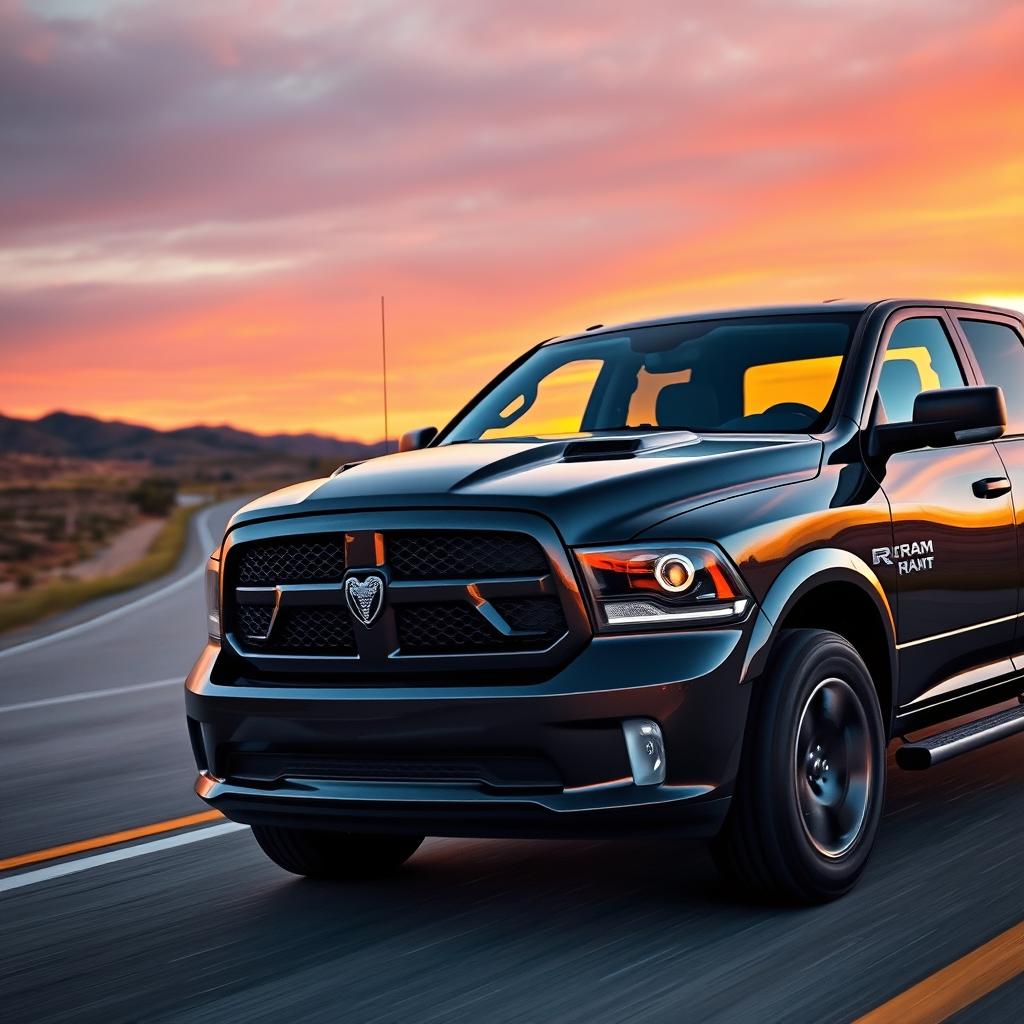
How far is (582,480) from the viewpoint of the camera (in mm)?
4859

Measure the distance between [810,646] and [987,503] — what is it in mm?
1631

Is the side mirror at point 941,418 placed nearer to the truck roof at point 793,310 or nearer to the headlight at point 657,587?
the truck roof at point 793,310

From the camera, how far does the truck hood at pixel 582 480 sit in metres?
4.70

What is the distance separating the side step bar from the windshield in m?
1.16

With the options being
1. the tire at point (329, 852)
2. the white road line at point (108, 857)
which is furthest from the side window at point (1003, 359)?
Result: the white road line at point (108, 857)

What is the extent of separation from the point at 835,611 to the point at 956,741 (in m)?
0.68

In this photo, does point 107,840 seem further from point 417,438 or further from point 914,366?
point 914,366

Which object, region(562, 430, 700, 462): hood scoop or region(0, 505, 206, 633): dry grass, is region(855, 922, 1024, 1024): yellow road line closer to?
region(562, 430, 700, 462): hood scoop

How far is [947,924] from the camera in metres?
4.75

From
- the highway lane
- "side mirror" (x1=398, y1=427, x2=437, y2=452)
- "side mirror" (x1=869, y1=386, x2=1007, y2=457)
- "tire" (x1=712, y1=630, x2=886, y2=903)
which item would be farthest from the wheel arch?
the highway lane

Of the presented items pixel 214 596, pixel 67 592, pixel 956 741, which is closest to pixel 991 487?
pixel 956 741

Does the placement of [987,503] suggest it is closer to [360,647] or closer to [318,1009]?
[360,647]

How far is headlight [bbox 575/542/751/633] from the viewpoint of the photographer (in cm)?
459

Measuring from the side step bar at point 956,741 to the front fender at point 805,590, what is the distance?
10.5 inches
